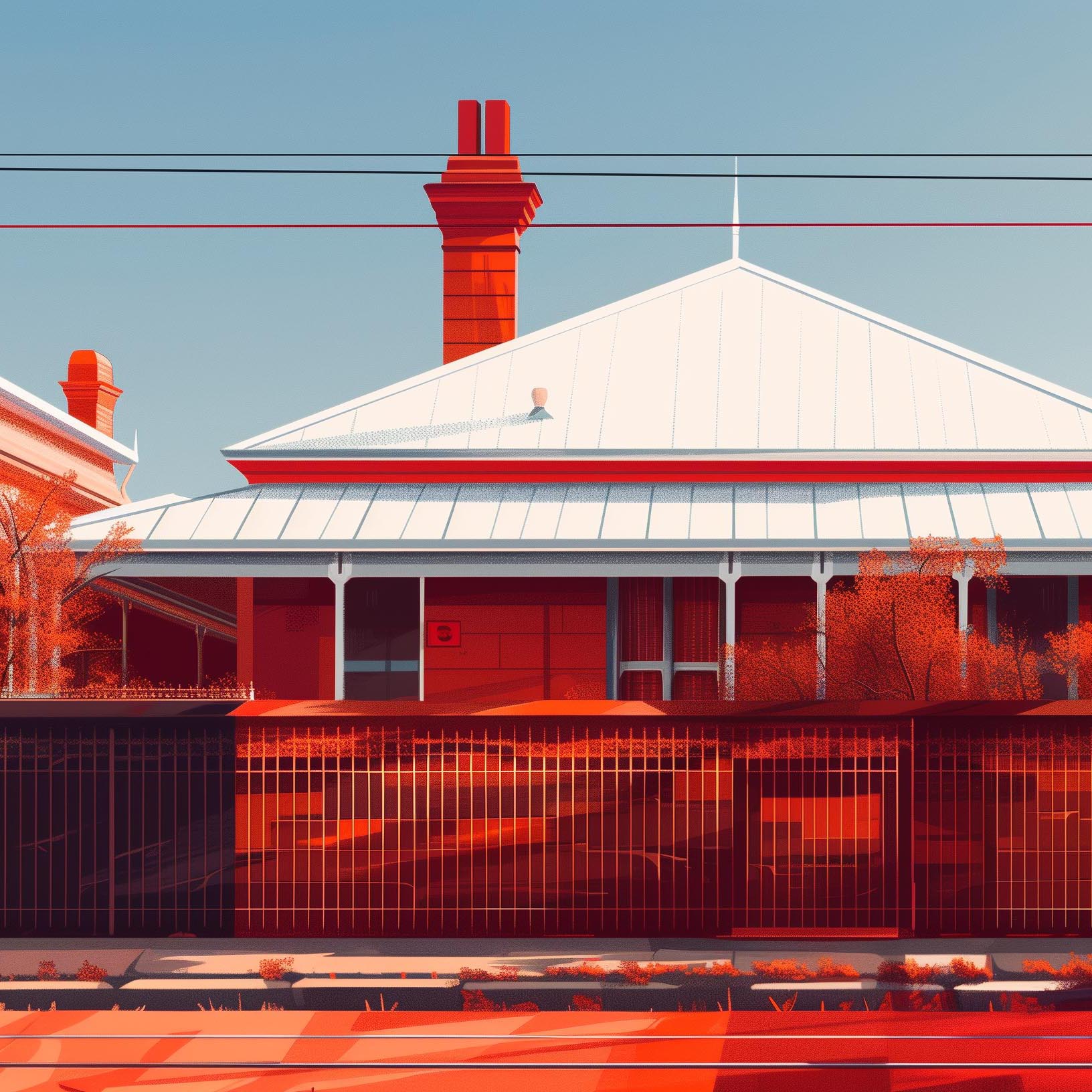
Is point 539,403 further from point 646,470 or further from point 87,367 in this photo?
point 87,367

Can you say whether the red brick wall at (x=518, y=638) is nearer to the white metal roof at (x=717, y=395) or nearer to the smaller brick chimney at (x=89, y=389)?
the white metal roof at (x=717, y=395)

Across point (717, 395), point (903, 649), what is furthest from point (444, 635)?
point (903, 649)

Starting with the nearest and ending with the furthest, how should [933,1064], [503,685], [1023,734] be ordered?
[933,1064], [1023,734], [503,685]

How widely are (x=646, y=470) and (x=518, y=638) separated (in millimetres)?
3618

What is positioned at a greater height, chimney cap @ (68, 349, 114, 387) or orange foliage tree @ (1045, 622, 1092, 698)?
chimney cap @ (68, 349, 114, 387)

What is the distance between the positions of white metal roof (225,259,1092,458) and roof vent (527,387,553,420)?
0.10 meters

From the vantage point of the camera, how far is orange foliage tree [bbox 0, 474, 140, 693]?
20359mm

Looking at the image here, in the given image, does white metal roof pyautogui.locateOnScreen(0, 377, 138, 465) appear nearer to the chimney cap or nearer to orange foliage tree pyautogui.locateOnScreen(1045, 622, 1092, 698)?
the chimney cap

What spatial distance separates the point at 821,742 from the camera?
40.5 feet

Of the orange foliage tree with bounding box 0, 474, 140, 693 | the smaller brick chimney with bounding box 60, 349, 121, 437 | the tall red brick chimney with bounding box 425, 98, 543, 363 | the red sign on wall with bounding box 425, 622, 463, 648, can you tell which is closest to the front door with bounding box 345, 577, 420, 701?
the red sign on wall with bounding box 425, 622, 463, 648

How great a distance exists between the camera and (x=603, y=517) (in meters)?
22.8

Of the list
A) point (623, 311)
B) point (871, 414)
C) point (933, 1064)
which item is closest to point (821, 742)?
point (933, 1064)

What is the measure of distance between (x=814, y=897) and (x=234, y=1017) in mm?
5120

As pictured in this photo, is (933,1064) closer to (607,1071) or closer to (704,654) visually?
(607,1071)
